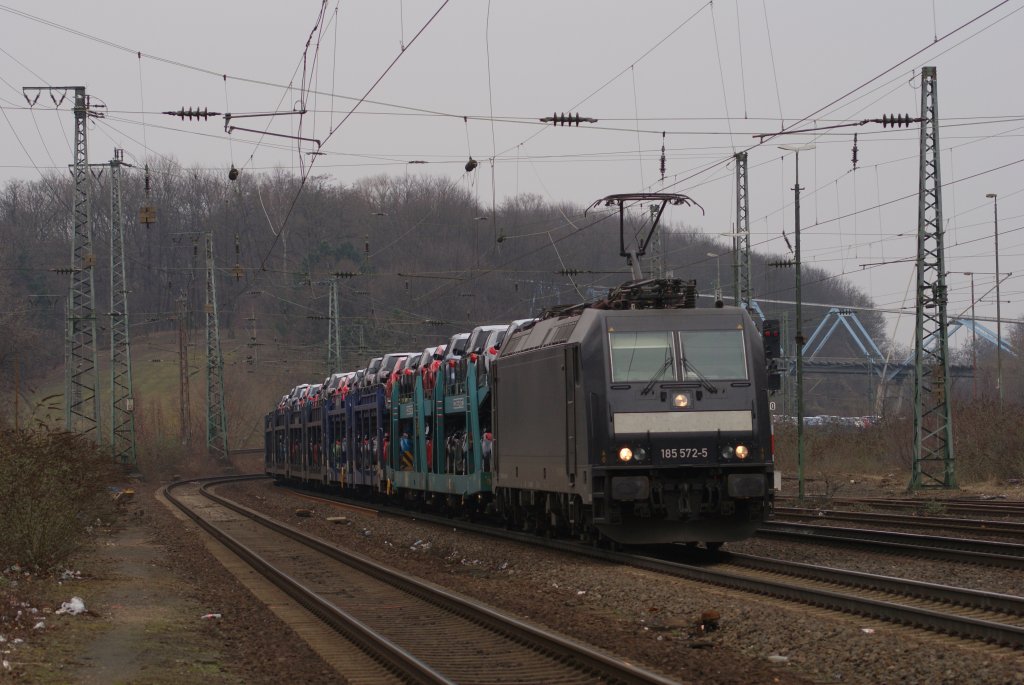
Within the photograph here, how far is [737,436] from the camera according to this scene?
1744 cm

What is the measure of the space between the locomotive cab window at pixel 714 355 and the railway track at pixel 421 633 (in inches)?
182

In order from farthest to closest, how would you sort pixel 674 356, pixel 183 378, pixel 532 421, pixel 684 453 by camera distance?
pixel 183 378 → pixel 532 421 → pixel 674 356 → pixel 684 453

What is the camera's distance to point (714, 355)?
17.7 metres

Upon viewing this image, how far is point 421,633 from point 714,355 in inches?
264

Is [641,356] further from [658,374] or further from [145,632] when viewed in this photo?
[145,632]

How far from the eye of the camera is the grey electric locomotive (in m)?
17.3

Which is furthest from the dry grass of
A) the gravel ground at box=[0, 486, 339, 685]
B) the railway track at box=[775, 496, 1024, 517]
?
the gravel ground at box=[0, 486, 339, 685]

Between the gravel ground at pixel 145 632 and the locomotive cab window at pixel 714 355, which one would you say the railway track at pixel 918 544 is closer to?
the locomotive cab window at pixel 714 355

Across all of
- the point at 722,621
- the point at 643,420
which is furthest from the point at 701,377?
the point at 722,621

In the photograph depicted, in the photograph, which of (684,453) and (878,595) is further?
(684,453)

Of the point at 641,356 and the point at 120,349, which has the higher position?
the point at 120,349

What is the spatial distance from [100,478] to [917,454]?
1918cm

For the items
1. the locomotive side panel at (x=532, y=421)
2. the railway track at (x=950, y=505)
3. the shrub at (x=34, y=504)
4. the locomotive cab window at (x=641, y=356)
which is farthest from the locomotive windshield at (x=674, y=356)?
the railway track at (x=950, y=505)

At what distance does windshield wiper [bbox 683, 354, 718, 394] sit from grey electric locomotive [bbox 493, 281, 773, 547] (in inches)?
0.5
